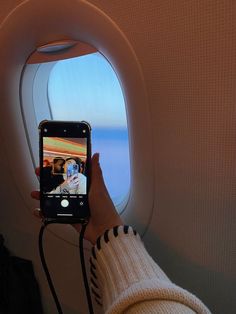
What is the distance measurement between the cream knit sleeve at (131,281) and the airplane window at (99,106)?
0.23 m

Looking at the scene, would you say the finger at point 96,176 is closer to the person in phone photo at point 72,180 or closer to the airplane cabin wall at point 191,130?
the person in phone photo at point 72,180

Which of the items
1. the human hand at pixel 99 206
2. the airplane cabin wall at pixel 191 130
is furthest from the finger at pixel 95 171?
the airplane cabin wall at pixel 191 130

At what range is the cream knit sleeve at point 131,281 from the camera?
554 millimetres

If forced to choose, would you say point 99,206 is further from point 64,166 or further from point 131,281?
point 131,281

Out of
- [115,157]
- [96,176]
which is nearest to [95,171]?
[96,176]

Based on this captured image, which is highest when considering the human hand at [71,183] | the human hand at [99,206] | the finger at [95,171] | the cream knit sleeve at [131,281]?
the finger at [95,171]

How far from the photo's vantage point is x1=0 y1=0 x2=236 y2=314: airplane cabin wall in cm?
62

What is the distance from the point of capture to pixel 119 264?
66 cm

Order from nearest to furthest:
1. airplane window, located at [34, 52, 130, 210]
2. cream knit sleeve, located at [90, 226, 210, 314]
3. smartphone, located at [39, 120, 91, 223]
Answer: cream knit sleeve, located at [90, 226, 210, 314], smartphone, located at [39, 120, 91, 223], airplane window, located at [34, 52, 130, 210]

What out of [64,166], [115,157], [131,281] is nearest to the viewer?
[131,281]

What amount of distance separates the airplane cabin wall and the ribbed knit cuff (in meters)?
0.13

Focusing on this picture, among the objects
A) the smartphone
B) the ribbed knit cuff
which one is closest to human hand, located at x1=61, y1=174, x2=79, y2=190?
the smartphone

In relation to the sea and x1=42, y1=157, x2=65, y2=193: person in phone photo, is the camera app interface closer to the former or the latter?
x1=42, y1=157, x2=65, y2=193: person in phone photo

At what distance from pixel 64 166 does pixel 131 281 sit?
30 centimetres
